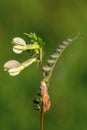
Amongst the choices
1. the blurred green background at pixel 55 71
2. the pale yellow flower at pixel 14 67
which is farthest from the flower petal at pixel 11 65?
the blurred green background at pixel 55 71

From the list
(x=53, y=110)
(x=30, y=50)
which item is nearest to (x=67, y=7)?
(x=53, y=110)

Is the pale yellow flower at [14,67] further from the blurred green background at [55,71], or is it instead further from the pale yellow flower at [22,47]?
the blurred green background at [55,71]

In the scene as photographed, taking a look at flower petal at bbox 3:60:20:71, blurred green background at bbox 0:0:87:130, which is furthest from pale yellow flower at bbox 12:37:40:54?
blurred green background at bbox 0:0:87:130

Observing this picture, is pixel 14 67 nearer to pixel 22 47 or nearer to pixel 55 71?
pixel 22 47

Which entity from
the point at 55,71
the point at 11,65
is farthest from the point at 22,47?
the point at 55,71

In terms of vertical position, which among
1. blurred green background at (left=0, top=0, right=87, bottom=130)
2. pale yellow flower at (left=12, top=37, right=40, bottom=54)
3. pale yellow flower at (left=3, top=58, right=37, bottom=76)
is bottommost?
pale yellow flower at (left=3, top=58, right=37, bottom=76)

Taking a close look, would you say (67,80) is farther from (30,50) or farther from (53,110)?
(30,50)

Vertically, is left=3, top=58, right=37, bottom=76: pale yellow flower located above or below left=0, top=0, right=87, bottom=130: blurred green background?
below

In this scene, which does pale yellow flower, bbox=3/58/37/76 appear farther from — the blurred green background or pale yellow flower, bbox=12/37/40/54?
the blurred green background

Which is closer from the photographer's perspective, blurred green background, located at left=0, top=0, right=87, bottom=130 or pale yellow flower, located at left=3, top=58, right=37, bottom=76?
pale yellow flower, located at left=3, top=58, right=37, bottom=76
